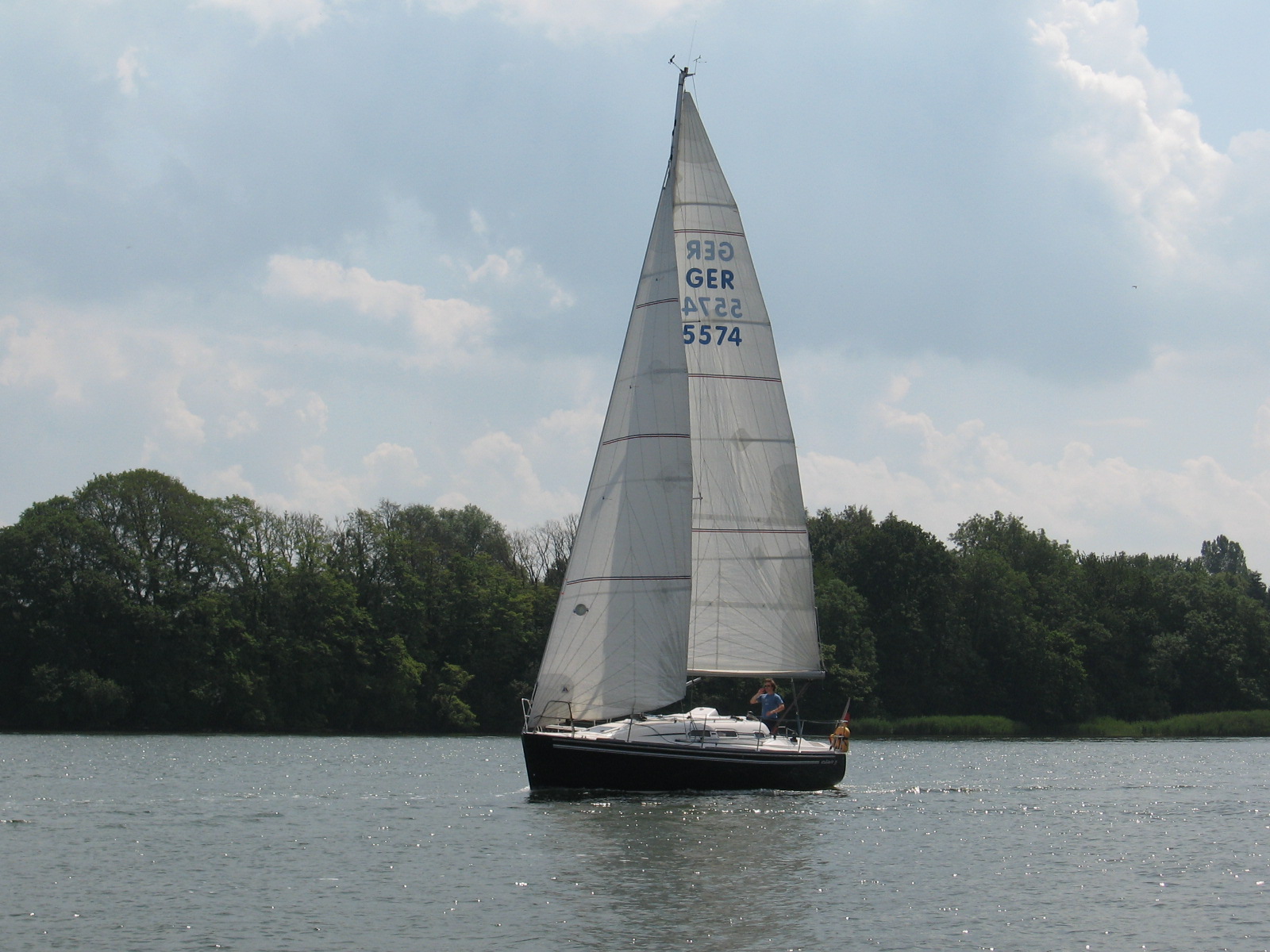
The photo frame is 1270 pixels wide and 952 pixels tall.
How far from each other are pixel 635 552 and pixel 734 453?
4.33 metres

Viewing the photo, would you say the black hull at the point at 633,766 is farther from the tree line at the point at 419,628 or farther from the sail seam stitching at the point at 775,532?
the tree line at the point at 419,628

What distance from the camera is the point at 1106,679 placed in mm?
100938

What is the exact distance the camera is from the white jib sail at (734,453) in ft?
128

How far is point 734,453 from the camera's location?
39.3 m

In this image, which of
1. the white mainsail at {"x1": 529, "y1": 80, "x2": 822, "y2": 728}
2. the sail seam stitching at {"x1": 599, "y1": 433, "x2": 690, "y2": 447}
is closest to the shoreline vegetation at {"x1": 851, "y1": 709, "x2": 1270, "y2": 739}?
the white mainsail at {"x1": 529, "y1": 80, "x2": 822, "y2": 728}

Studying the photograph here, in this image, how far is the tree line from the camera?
79.8m

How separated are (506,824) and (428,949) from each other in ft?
41.2

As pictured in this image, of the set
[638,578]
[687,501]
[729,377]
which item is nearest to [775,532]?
[687,501]

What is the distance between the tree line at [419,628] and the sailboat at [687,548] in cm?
3553

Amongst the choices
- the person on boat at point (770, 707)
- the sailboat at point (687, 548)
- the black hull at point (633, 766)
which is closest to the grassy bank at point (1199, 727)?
the sailboat at point (687, 548)

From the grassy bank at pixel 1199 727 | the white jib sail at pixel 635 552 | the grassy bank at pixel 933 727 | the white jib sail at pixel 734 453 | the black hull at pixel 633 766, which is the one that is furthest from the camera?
the grassy bank at pixel 1199 727

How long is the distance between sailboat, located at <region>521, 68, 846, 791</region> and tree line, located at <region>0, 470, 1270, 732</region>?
1399 inches

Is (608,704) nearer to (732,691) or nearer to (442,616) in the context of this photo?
(732,691)

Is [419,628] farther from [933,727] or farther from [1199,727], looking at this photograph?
[1199,727]
